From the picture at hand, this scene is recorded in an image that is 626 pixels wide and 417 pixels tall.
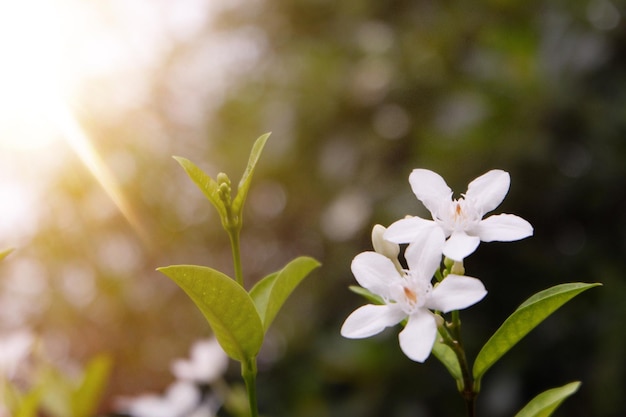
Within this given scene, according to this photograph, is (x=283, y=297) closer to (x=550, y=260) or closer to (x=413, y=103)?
(x=550, y=260)

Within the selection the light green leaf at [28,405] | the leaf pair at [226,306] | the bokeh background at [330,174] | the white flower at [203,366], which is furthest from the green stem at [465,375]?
the bokeh background at [330,174]

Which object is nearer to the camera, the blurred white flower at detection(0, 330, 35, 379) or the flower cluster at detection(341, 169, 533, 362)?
the flower cluster at detection(341, 169, 533, 362)

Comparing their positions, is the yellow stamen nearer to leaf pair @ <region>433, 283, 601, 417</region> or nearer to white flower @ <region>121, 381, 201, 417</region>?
leaf pair @ <region>433, 283, 601, 417</region>

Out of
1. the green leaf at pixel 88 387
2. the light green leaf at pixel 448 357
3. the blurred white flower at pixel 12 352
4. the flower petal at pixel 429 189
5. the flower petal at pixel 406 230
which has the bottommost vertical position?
the green leaf at pixel 88 387

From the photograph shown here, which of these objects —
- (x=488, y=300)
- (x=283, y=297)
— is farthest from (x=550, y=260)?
(x=283, y=297)

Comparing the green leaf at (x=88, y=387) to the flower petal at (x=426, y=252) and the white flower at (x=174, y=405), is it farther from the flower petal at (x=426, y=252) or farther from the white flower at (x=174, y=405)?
the flower petal at (x=426, y=252)

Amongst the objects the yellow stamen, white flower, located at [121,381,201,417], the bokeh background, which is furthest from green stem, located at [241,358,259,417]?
the bokeh background

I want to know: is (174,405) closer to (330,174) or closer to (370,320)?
(370,320)
